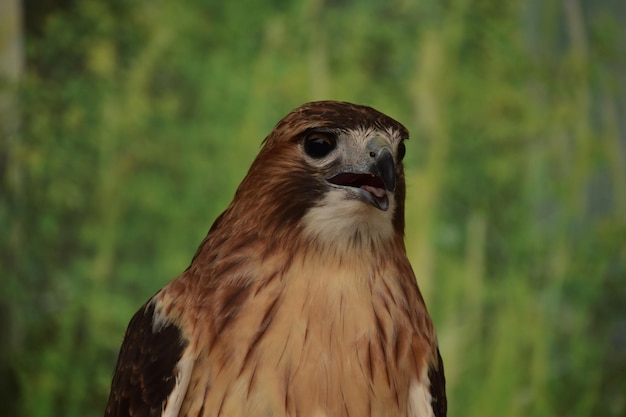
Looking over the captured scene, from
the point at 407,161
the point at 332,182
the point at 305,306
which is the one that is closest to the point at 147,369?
the point at 305,306

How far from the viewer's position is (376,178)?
147 cm

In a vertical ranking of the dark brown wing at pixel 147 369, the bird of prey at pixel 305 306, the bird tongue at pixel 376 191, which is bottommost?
the dark brown wing at pixel 147 369

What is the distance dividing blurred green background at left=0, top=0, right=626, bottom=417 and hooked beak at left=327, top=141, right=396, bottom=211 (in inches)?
85.4

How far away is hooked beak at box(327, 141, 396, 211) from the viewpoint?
1.42 metres

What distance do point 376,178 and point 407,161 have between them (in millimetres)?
2156

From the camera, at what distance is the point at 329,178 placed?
1.48m

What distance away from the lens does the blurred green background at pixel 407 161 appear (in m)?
3.65

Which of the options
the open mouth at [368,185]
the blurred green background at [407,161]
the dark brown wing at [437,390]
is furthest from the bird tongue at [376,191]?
the blurred green background at [407,161]

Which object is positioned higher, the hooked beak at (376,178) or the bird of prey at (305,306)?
the hooked beak at (376,178)

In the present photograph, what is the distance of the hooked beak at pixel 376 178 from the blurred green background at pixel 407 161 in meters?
2.17

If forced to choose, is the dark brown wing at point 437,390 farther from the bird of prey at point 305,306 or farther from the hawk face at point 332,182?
the hawk face at point 332,182

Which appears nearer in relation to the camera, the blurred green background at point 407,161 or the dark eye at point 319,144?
the dark eye at point 319,144

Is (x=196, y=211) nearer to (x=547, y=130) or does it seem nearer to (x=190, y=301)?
(x=547, y=130)

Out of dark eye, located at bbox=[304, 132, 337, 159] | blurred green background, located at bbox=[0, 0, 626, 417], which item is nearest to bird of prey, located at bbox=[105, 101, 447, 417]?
dark eye, located at bbox=[304, 132, 337, 159]
